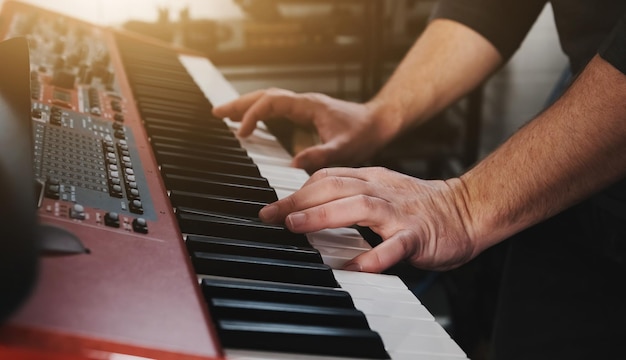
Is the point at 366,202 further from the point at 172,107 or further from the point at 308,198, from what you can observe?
the point at 172,107

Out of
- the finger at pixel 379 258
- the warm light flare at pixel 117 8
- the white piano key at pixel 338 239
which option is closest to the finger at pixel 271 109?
the white piano key at pixel 338 239

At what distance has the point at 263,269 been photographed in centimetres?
77

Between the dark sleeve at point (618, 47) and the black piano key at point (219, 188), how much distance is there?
479 millimetres

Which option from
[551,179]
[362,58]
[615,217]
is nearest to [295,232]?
[551,179]

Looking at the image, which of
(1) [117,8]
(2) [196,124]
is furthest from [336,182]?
(1) [117,8]

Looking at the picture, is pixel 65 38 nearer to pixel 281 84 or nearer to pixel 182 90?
pixel 182 90

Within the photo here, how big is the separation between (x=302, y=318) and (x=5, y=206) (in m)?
0.30

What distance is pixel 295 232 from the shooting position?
2.91 feet

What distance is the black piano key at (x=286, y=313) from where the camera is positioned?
2.15 ft

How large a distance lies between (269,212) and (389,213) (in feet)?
0.49

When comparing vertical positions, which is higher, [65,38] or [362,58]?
[65,38]

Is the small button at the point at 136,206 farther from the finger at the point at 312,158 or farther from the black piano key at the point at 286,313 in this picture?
the finger at the point at 312,158

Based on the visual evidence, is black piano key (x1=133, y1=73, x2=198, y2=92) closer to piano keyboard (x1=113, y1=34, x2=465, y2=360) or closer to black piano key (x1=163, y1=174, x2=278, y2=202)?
piano keyboard (x1=113, y1=34, x2=465, y2=360)

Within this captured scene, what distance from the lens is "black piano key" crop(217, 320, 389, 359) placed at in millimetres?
622
